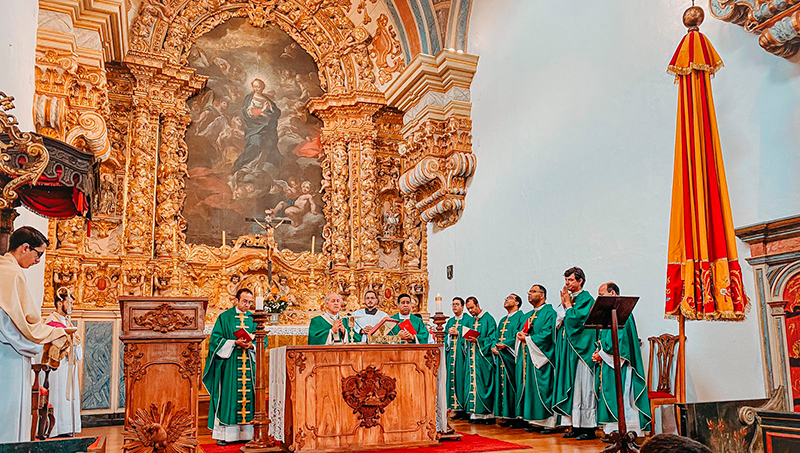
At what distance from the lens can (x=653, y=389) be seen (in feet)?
23.6

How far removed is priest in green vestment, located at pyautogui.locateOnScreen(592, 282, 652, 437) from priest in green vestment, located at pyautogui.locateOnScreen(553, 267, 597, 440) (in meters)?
0.19

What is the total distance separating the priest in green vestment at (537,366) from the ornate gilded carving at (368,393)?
208cm

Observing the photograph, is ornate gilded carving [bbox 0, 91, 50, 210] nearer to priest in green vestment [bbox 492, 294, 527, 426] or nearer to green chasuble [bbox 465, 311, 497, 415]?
priest in green vestment [bbox 492, 294, 527, 426]

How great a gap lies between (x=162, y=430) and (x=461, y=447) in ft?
10.0

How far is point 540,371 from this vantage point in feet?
26.4

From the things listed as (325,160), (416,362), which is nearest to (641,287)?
(416,362)

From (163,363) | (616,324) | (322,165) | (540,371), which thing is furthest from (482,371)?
(163,363)

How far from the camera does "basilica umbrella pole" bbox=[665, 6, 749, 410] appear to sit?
5.45 metres

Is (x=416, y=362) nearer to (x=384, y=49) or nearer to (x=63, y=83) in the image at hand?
(x=63, y=83)

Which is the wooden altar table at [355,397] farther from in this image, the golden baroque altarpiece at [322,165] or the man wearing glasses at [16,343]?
the golden baroque altarpiece at [322,165]

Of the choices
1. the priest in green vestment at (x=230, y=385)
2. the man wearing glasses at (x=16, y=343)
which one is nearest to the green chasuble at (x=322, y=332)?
the priest in green vestment at (x=230, y=385)

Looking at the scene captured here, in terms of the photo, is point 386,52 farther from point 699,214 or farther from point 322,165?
point 699,214

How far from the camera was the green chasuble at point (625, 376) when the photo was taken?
6.93m

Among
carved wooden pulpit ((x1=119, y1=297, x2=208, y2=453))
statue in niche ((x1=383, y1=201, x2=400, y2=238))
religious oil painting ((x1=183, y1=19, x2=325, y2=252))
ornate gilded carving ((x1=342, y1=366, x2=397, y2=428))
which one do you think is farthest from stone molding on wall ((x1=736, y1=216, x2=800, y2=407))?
religious oil painting ((x1=183, y1=19, x2=325, y2=252))
